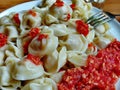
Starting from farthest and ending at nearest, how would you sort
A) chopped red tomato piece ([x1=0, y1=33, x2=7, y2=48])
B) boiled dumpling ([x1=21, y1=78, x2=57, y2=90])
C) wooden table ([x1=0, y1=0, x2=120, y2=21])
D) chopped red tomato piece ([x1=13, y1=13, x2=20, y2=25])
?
1. wooden table ([x1=0, y1=0, x2=120, y2=21])
2. chopped red tomato piece ([x1=13, y1=13, x2=20, y2=25])
3. chopped red tomato piece ([x1=0, y1=33, x2=7, y2=48])
4. boiled dumpling ([x1=21, y1=78, x2=57, y2=90])

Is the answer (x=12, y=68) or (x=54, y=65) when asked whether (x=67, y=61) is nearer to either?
(x=54, y=65)

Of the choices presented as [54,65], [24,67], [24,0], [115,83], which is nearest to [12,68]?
[24,67]

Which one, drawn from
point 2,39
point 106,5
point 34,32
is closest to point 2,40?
point 2,39

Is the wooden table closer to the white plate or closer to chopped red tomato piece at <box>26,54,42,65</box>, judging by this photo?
the white plate

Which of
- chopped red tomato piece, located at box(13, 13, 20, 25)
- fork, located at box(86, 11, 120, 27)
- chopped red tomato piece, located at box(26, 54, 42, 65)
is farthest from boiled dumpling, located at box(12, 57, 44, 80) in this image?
fork, located at box(86, 11, 120, 27)

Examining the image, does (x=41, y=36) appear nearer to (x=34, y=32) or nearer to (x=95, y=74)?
(x=34, y=32)

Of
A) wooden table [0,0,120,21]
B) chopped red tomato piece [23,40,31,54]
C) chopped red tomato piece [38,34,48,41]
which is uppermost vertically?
chopped red tomato piece [38,34,48,41]

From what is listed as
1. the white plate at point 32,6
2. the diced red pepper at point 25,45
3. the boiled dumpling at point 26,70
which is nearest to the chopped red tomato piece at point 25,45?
the diced red pepper at point 25,45
